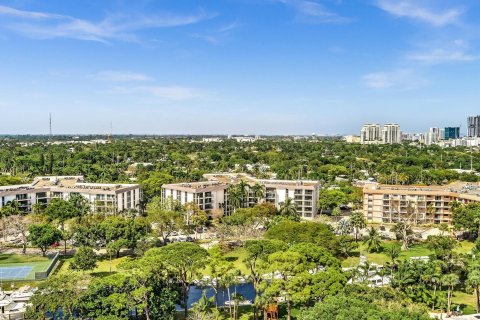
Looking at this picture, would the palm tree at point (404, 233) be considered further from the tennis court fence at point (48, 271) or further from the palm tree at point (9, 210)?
the palm tree at point (9, 210)

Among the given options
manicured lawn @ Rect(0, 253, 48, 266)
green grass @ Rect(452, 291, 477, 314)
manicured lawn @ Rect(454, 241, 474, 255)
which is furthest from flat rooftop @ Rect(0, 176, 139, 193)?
green grass @ Rect(452, 291, 477, 314)

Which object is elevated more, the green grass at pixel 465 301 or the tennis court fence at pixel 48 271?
the tennis court fence at pixel 48 271

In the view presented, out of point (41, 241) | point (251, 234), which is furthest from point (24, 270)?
point (251, 234)

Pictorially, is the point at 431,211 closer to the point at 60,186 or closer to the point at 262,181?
the point at 262,181

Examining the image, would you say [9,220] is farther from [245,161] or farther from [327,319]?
[245,161]

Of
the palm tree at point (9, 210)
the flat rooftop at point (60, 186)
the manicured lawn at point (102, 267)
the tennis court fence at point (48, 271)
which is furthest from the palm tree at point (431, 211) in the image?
the palm tree at point (9, 210)

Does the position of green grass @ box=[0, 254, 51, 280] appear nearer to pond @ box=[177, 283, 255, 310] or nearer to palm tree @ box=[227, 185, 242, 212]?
pond @ box=[177, 283, 255, 310]
